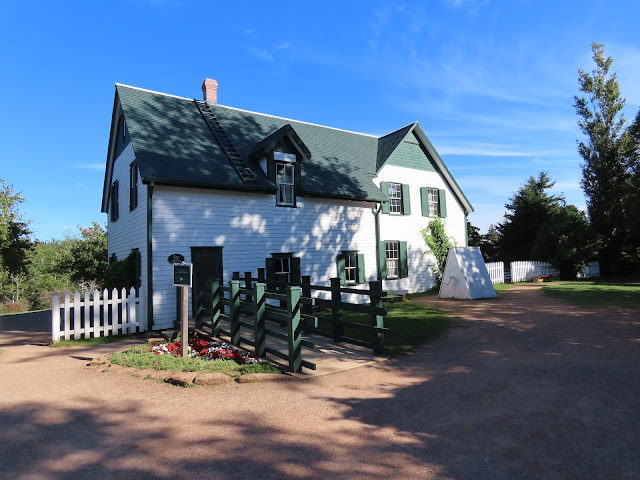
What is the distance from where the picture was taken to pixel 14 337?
1174 cm

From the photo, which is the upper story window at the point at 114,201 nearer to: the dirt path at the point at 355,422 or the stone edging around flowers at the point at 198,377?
the dirt path at the point at 355,422

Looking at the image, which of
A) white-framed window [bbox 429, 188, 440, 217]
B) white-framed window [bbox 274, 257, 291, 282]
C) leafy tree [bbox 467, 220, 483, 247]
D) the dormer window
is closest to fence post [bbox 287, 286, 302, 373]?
white-framed window [bbox 274, 257, 291, 282]

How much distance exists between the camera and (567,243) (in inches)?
1045

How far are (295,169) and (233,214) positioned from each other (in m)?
3.55

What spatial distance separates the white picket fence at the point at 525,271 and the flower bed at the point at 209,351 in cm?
2043

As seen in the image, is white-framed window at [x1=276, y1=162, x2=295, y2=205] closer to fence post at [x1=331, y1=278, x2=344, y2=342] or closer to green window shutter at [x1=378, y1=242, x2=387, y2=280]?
green window shutter at [x1=378, y1=242, x2=387, y2=280]

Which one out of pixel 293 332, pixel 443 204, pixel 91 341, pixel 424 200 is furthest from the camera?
pixel 443 204

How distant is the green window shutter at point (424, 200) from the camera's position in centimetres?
2061

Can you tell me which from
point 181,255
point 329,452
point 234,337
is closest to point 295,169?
point 181,255

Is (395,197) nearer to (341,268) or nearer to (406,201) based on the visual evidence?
(406,201)

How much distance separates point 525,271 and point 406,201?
12742 mm

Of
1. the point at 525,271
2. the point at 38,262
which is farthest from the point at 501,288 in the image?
the point at 38,262

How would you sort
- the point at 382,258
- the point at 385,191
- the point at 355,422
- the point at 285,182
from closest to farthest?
the point at 355,422, the point at 285,182, the point at 382,258, the point at 385,191

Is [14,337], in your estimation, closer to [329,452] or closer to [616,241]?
[329,452]
